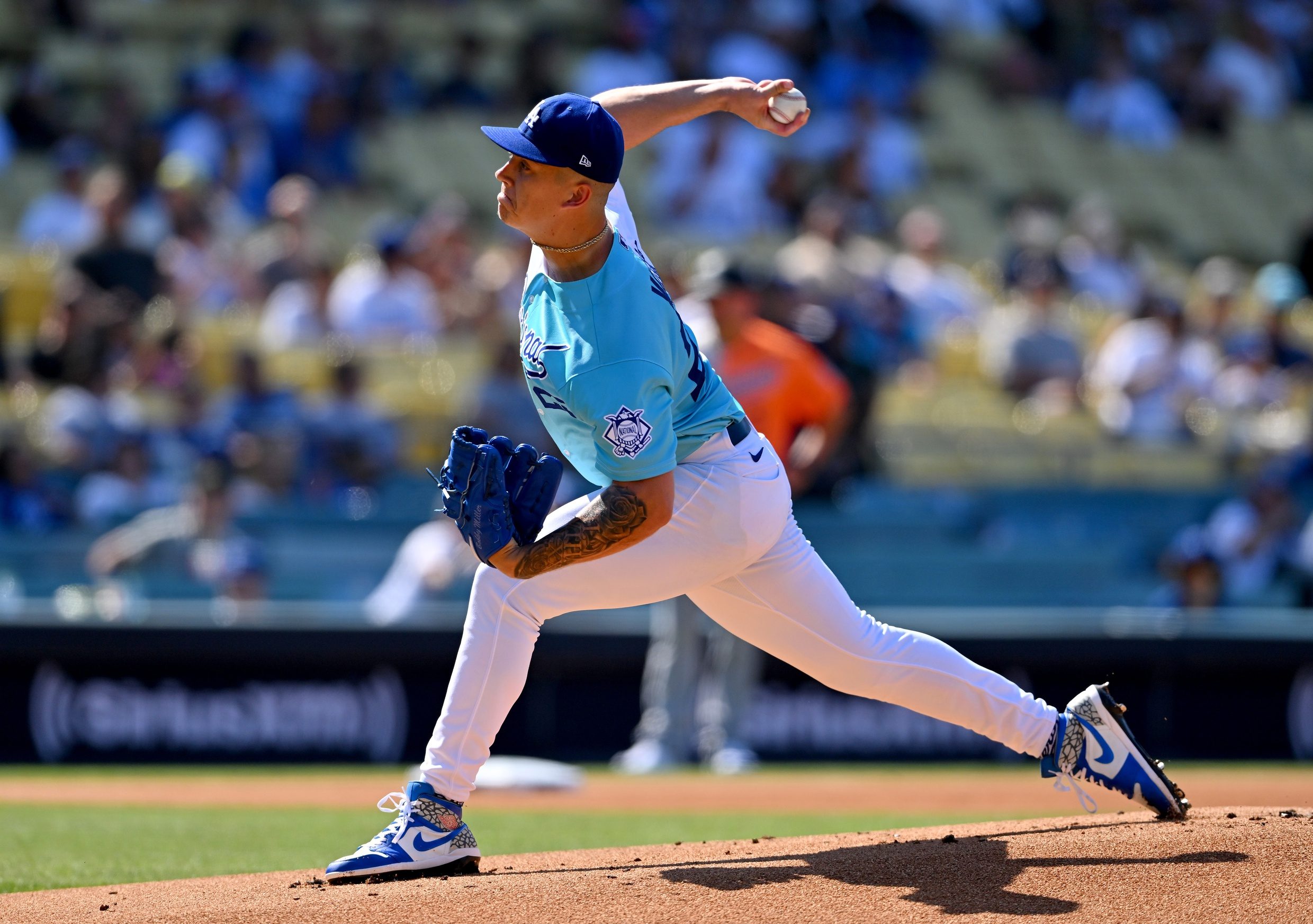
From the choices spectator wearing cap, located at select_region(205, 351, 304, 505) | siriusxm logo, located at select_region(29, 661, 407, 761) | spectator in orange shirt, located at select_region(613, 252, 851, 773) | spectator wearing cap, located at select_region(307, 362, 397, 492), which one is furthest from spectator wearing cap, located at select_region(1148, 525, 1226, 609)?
spectator wearing cap, located at select_region(205, 351, 304, 505)

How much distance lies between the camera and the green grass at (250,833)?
514cm

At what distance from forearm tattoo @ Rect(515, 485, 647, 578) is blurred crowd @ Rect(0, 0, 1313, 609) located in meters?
4.50

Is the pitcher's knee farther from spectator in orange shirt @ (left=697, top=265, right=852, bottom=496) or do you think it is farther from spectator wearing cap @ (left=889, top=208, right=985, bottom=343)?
spectator wearing cap @ (left=889, top=208, right=985, bottom=343)

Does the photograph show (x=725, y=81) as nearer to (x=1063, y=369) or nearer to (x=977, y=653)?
(x=977, y=653)

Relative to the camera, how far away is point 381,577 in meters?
10.1

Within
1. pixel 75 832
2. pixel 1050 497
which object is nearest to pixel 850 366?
pixel 1050 497

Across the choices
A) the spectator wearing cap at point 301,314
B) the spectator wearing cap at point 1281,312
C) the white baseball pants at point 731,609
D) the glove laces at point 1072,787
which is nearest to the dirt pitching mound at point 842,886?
the glove laces at point 1072,787

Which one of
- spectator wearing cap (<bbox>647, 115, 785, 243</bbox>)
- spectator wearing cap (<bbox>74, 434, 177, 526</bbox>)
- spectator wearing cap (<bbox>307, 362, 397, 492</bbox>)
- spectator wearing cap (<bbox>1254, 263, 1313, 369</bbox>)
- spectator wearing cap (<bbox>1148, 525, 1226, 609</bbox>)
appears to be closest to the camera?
spectator wearing cap (<bbox>74, 434, 177, 526</bbox>)

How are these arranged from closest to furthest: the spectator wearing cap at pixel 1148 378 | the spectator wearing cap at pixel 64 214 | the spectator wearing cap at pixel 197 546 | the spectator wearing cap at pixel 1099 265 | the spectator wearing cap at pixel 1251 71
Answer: the spectator wearing cap at pixel 197 546, the spectator wearing cap at pixel 64 214, the spectator wearing cap at pixel 1148 378, the spectator wearing cap at pixel 1099 265, the spectator wearing cap at pixel 1251 71

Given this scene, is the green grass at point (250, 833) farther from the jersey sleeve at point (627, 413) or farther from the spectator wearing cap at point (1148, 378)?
the spectator wearing cap at point (1148, 378)

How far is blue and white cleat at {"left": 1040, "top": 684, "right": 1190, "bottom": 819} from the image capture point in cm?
452

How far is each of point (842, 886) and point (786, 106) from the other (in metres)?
2.01

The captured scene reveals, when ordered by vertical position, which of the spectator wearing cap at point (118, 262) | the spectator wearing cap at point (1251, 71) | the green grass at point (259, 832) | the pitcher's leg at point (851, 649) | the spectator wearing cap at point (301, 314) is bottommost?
the green grass at point (259, 832)

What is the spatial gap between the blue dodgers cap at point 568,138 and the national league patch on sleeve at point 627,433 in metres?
0.58
